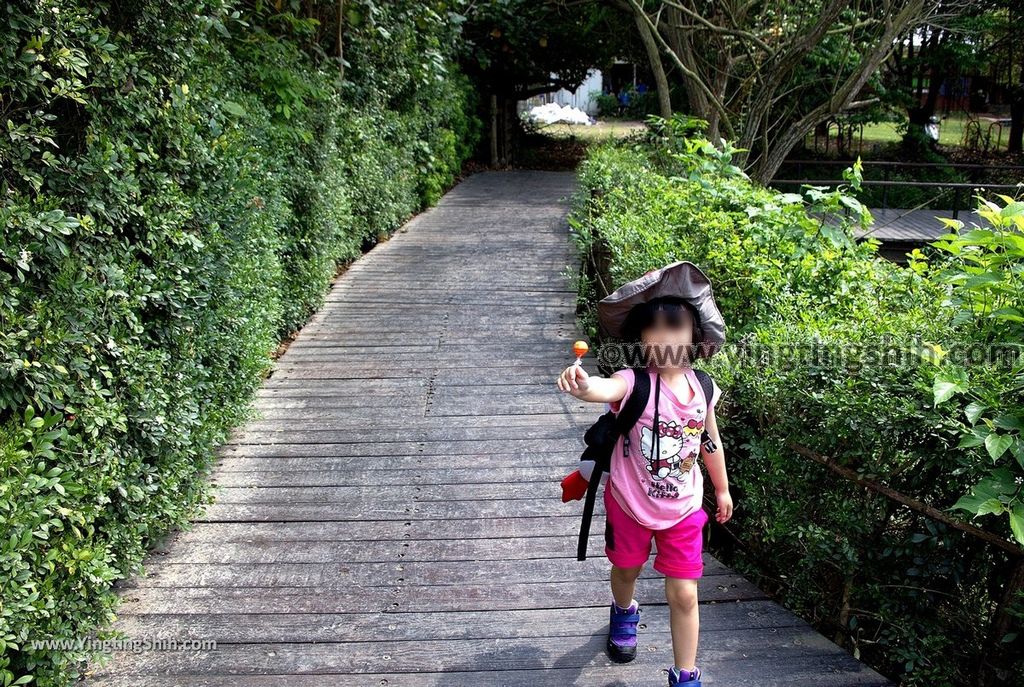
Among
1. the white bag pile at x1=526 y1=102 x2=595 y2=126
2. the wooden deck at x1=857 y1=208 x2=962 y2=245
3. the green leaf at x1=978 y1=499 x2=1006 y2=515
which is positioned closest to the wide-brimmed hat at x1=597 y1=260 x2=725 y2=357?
the green leaf at x1=978 y1=499 x2=1006 y2=515

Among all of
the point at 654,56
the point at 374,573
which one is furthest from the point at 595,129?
the point at 374,573

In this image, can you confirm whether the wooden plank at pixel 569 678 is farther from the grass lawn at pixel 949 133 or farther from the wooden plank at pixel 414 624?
the grass lawn at pixel 949 133

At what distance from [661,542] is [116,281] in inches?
93.9

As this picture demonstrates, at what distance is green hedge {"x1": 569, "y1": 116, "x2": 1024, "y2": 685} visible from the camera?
102 inches

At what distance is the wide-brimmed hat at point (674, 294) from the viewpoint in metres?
2.75

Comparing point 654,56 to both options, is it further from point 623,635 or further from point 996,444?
point 996,444

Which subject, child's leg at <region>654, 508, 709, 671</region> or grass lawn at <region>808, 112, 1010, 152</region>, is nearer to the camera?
child's leg at <region>654, 508, 709, 671</region>

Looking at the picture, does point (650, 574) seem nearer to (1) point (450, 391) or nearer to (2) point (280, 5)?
(1) point (450, 391)

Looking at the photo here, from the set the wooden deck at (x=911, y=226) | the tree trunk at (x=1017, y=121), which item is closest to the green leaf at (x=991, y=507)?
the wooden deck at (x=911, y=226)

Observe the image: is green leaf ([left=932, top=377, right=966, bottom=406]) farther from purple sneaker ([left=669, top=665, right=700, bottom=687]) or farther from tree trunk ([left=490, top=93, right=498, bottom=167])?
tree trunk ([left=490, top=93, right=498, bottom=167])

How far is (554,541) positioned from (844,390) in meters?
1.62

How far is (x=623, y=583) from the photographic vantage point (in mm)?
3035

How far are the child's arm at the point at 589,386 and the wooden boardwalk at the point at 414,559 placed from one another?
1076 mm

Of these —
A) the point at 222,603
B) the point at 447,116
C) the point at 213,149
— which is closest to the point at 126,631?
the point at 222,603
